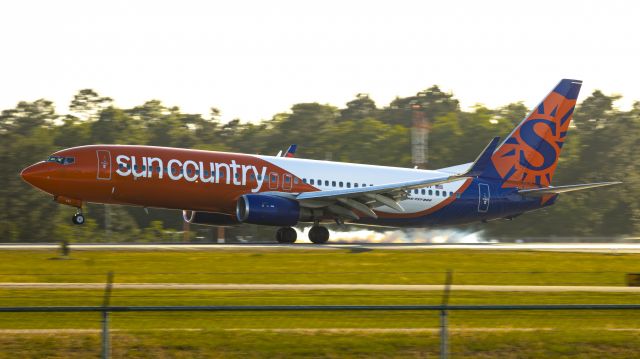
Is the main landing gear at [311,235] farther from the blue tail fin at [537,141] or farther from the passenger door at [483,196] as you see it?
the blue tail fin at [537,141]

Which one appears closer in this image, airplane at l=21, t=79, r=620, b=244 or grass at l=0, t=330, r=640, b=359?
grass at l=0, t=330, r=640, b=359

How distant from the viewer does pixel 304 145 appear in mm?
107125

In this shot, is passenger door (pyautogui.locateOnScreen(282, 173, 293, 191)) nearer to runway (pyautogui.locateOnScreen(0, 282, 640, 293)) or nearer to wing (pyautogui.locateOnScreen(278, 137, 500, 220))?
wing (pyautogui.locateOnScreen(278, 137, 500, 220))

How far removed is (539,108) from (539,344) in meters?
36.3

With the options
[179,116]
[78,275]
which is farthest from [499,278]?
[179,116]

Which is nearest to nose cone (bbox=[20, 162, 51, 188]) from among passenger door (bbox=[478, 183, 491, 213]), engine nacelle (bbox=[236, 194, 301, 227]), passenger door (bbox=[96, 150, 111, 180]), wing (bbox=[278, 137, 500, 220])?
passenger door (bbox=[96, 150, 111, 180])

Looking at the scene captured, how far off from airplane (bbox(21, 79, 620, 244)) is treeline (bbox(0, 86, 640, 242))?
2422 centimetres

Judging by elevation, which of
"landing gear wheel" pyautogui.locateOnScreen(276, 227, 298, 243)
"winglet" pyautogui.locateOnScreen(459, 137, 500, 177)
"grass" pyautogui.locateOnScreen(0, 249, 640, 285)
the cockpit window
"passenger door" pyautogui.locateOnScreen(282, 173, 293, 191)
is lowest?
"grass" pyautogui.locateOnScreen(0, 249, 640, 285)

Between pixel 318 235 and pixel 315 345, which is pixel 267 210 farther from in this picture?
pixel 315 345

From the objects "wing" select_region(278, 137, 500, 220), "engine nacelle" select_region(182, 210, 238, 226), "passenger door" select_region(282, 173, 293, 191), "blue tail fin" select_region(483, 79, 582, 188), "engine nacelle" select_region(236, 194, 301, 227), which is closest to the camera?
"engine nacelle" select_region(236, 194, 301, 227)

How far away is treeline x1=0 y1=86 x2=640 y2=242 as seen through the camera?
77312 millimetres

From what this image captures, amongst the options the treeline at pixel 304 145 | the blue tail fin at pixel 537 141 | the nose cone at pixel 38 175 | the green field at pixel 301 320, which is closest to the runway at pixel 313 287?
the green field at pixel 301 320

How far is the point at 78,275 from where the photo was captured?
92.8ft

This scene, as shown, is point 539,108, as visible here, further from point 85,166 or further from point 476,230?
point 85,166
